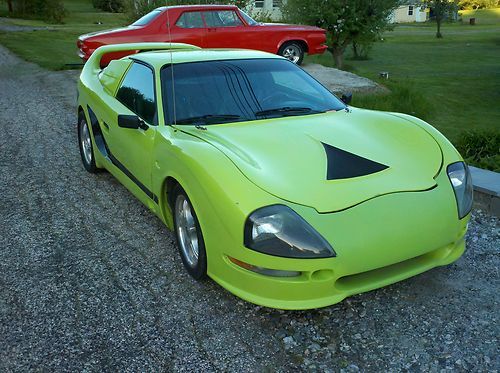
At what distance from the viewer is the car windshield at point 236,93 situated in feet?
12.3

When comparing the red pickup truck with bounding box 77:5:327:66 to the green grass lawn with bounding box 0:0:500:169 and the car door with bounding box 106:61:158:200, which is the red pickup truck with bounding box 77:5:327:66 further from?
the car door with bounding box 106:61:158:200

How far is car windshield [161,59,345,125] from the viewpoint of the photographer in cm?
375

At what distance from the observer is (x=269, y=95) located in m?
3.98

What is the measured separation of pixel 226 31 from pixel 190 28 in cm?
81

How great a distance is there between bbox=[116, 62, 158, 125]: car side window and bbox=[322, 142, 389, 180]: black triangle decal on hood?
4.47 ft

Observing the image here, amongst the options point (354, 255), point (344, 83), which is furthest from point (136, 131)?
point (344, 83)

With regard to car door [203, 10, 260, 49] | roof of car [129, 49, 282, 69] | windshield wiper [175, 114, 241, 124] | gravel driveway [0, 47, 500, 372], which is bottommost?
gravel driveway [0, 47, 500, 372]

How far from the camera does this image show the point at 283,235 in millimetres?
2627

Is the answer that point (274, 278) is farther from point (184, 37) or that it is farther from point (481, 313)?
point (184, 37)

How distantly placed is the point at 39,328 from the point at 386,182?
6.78 feet

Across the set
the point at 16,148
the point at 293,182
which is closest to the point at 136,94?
the point at 293,182

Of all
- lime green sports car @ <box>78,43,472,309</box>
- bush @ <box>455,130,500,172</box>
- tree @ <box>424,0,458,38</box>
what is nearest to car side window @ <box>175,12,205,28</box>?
bush @ <box>455,130,500,172</box>

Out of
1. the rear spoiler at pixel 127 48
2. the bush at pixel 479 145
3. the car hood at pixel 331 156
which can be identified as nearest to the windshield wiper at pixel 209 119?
the car hood at pixel 331 156

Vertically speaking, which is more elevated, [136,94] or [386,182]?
[136,94]
